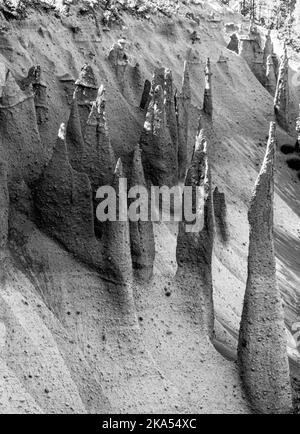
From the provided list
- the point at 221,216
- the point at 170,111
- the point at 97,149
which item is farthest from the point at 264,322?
the point at 170,111

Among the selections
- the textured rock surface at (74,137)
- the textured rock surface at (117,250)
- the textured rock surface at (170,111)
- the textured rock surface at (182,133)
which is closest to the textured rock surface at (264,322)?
the textured rock surface at (117,250)

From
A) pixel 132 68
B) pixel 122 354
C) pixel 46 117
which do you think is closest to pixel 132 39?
pixel 132 68

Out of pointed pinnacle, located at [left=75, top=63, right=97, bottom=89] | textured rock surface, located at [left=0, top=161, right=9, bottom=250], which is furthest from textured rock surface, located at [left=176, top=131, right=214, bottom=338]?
pointed pinnacle, located at [left=75, top=63, right=97, bottom=89]

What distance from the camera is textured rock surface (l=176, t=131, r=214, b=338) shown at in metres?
29.6

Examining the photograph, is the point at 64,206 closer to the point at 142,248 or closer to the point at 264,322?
the point at 142,248

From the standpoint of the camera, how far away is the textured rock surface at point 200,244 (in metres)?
29.6

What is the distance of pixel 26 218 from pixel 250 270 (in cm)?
1019

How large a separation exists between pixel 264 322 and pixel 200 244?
15.6ft

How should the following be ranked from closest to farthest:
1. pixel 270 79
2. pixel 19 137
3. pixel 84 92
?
pixel 19 137, pixel 84 92, pixel 270 79

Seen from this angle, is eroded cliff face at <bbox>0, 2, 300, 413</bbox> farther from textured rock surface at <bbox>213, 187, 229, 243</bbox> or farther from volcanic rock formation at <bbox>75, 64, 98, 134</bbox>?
textured rock surface at <bbox>213, 187, 229, 243</bbox>

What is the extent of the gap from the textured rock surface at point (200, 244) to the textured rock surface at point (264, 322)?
2.40 metres

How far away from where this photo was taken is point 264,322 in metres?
27.6

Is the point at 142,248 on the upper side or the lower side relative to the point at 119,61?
lower
